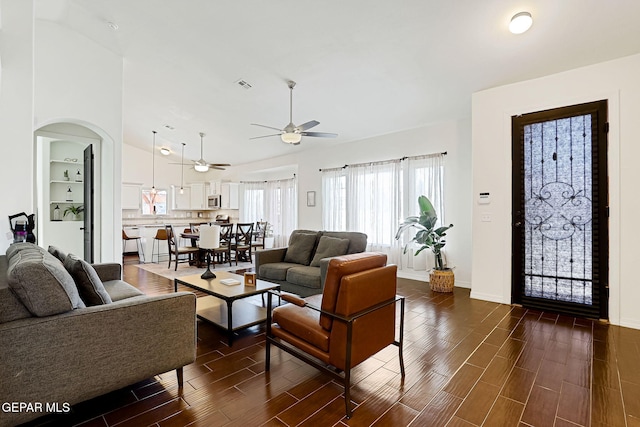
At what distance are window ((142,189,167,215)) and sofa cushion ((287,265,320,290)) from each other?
24.4 ft

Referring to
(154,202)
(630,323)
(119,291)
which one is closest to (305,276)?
(119,291)

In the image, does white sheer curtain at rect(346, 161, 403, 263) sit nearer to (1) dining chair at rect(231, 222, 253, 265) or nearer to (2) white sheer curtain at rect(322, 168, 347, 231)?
(2) white sheer curtain at rect(322, 168, 347, 231)

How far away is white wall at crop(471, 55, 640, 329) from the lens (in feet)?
10.9

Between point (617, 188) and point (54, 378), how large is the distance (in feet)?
16.8

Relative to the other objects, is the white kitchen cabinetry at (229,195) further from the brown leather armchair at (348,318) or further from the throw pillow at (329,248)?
the brown leather armchair at (348,318)

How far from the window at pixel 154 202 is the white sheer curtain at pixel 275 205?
8.36 feet

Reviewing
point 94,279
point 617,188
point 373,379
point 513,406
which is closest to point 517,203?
point 617,188

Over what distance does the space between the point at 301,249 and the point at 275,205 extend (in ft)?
15.2

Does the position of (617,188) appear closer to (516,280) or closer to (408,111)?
(516,280)

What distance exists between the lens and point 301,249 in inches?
186

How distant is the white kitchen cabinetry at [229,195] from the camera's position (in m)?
10.2

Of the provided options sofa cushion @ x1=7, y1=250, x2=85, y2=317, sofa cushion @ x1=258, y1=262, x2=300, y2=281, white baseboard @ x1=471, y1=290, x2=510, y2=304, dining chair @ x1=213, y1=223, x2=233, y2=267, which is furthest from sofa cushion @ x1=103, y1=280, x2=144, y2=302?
white baseboard @ x1=471, y1=290, x2=510, y2=304

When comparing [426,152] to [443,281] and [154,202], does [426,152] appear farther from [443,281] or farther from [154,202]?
[154,202]

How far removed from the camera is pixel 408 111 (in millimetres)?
5102
